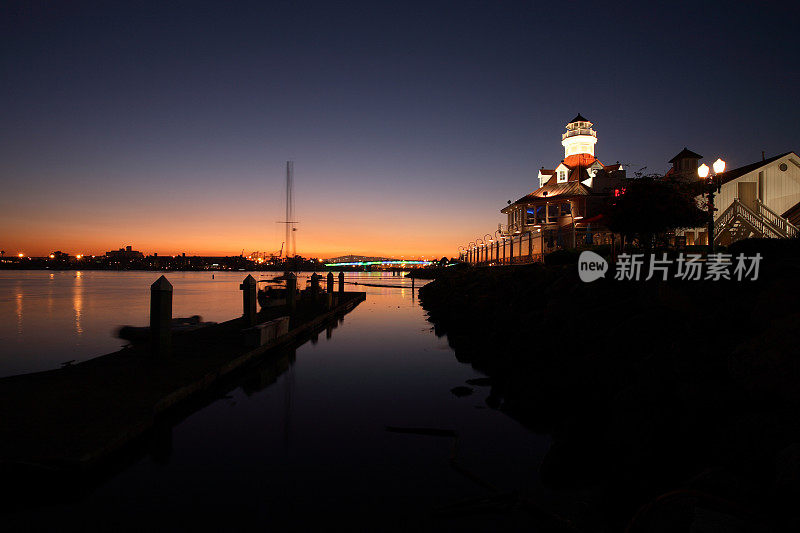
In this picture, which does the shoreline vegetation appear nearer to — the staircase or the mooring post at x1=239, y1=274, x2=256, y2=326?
the mooring post at x1=239, y1=274, x2=256, y2=326

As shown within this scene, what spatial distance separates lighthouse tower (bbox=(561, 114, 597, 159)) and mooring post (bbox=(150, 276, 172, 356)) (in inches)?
2335

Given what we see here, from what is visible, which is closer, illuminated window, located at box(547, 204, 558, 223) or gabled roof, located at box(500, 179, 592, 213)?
gabled roof, located at box(500, 179, 592, 213)

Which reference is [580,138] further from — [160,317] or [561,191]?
[160,317]

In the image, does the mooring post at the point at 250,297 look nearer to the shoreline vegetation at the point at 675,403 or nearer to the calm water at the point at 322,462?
the calm water at the point at 322,462

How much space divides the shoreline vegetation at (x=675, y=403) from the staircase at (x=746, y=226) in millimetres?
13139

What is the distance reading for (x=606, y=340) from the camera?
8.30 m

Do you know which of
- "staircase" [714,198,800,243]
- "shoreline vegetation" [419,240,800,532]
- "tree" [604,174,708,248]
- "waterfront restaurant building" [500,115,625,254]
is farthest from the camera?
"waterfront restaurant building" [500,115,625,254]

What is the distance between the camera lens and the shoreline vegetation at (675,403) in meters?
3.35

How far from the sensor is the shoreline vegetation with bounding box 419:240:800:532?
3.35m

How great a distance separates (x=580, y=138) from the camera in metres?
59.1

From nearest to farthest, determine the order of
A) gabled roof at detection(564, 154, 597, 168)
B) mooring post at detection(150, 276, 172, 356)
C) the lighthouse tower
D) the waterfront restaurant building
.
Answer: mooring post at detection(150, 276, 172, 356)
the waterfront restaurant building
gabled roof at detection(564, 154, 597, 168)
the lighthouse tower

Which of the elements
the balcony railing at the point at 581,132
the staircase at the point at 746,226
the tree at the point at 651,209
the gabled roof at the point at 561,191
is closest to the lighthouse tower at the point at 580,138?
the balcony railing at the point at 581,132

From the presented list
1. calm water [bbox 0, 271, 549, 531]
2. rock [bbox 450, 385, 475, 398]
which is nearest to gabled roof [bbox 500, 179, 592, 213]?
calm water [bbox 0, 271, 549, 531]

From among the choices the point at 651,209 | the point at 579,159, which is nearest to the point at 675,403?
the point at 651,209
